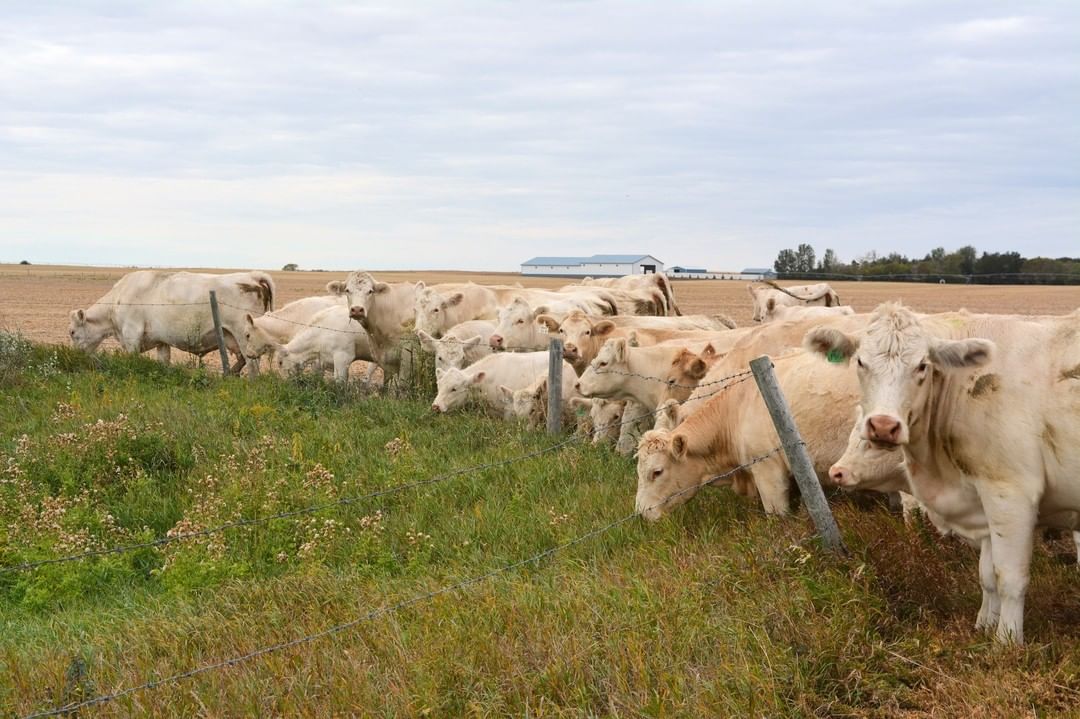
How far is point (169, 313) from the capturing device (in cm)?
1939

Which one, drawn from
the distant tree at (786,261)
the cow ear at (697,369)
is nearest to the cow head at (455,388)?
the cow ear at (697,369)

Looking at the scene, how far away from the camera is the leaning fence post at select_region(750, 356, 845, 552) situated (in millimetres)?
6113

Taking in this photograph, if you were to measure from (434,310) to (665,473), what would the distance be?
9.67 m

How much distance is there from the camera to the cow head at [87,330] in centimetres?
1986

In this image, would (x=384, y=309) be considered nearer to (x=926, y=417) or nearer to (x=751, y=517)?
(x=751, y=517)

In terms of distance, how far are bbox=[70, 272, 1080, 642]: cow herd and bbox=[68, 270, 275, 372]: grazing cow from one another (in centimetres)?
319

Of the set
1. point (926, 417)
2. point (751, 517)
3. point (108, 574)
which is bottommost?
point (108, 574)

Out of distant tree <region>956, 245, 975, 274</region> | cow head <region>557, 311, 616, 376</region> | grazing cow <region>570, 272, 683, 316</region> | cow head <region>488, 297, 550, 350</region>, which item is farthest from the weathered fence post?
distant tree <region>956, 245, 975, 274</region>

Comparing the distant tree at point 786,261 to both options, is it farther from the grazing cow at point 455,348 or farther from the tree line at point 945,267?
the grazing cow at point 455,348

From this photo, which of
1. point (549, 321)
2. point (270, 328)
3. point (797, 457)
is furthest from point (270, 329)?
point (797, 457)

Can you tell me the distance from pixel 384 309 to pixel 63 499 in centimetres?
889

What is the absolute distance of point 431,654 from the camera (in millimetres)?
5387

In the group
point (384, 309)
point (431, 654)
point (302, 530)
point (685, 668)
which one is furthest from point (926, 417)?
point (384, 309)

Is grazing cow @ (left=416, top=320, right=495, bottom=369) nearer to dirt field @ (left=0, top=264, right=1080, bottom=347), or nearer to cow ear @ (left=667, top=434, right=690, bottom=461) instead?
cow ear @ (left=667, top=434, right=690, bottom=461)
